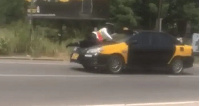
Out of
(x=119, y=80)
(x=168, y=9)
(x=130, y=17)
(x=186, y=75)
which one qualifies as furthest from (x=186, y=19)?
(x=119, y=80)

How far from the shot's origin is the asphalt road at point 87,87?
10.7 m

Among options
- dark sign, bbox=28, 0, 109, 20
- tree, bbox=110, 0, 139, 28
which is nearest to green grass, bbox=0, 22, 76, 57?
dark sign, bbox=28, 0, 109, 20

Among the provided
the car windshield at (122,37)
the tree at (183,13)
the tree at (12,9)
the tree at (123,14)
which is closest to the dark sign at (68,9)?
the tree at (123,14)

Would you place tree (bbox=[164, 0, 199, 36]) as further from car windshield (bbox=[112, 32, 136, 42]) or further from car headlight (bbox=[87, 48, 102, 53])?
car headlight (bbox=[87, 48, 102, 53])

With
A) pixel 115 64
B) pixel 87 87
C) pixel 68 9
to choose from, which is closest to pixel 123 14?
pixel 68 9

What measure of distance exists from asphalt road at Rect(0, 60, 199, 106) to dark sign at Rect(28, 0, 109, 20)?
46.2 feet

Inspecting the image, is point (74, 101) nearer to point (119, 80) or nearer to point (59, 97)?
point (59, 97)

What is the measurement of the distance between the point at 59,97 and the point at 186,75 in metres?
7.84

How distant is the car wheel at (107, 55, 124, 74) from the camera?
16.6 metres

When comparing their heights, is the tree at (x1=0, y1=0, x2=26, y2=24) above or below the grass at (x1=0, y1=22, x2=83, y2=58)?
above

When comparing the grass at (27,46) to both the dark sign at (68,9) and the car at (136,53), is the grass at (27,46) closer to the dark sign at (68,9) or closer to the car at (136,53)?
the car at (136,53)

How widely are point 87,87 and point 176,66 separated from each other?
5.72 metres

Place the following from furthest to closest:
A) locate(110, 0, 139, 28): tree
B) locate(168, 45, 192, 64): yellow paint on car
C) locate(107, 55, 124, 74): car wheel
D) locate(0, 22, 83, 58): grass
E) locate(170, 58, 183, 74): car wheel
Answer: locate(110, 0, 139, 28): tree → locate(0, 22, 83, 58): grass → locate(170, 58, 183, 74): car wheel → locate(168, 45, 192, 64): yellow paint on car → locate(107, 55, 124, 74): car wheel

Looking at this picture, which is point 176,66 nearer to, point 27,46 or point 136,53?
point 136,53
